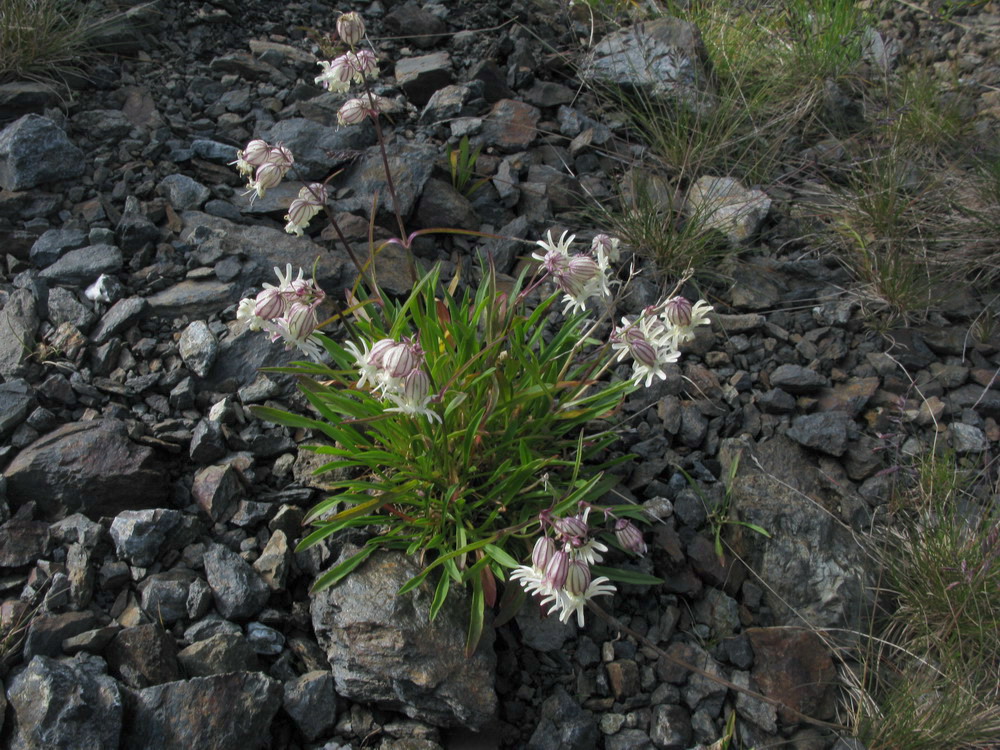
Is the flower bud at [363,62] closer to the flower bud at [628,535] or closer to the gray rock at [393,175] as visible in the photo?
the gray rock at [393,175]

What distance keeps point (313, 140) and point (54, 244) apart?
1.39m

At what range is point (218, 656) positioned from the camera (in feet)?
8.77

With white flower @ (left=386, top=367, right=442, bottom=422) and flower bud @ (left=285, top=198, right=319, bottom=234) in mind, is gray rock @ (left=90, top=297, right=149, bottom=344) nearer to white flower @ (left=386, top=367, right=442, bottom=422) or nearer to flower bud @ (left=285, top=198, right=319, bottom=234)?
flower bud @ (left=285, top=198, right=319, bottom=234)

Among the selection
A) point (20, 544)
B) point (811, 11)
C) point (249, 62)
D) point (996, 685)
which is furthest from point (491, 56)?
point (996, 685)

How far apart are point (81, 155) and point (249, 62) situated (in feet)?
4.31

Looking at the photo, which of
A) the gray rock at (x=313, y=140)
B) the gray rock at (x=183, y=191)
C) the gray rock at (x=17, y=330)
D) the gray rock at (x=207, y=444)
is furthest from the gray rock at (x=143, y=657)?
the gray rock at (x=313, y=140)

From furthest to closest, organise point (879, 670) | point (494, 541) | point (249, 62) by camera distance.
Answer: point (249, 62) < point (879, 670) < point (494, 541)

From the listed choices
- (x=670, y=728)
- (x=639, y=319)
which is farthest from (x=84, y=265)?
(x=670, y=728)

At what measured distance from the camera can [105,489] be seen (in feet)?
9.99

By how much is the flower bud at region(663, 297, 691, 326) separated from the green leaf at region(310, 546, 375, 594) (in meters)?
1.27

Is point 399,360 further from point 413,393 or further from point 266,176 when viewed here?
point 266,176

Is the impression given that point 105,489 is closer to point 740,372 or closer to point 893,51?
point 740,372

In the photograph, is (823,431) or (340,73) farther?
(823,431)

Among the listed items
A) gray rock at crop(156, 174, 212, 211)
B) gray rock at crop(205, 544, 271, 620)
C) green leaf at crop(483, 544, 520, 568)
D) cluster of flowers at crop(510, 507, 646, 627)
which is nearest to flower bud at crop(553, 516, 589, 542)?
cluster of flowers at crop(510, 507, 646, 627)
